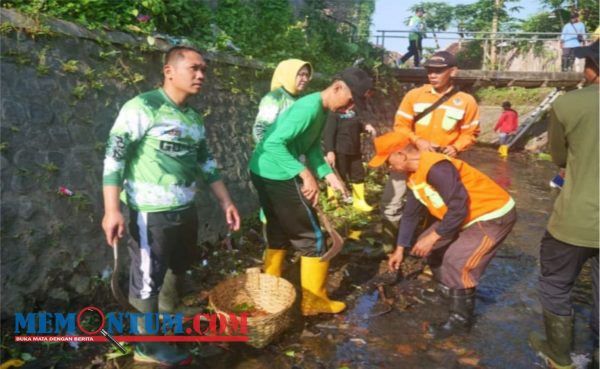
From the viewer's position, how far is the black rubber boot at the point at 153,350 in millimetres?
2982

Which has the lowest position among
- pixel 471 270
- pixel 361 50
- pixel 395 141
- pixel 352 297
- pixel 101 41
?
pixel 352 297

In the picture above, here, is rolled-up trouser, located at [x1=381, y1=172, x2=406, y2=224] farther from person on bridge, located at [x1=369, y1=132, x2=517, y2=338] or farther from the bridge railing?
the bridge railing

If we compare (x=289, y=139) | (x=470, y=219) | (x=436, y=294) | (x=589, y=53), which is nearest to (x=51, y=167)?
(x=289, y=139)

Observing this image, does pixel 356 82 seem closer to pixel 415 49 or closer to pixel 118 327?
pixel 118 327

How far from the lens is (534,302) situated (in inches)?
173

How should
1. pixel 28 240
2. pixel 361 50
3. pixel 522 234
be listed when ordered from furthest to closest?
pixel 361 50
pixel 522 234
pixel 28 240

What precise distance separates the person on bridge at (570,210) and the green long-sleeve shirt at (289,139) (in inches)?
68.1

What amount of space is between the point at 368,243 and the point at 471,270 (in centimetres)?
243

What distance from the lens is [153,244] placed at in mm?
2877

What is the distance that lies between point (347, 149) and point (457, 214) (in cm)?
405

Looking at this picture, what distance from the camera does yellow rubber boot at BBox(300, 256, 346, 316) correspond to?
394cm

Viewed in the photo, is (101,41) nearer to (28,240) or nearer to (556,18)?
(28,240)

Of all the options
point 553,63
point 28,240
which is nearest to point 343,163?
point 28,240

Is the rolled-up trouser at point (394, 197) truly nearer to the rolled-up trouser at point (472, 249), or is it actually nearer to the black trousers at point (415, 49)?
the rolled-up trouser at point (472, 249)
